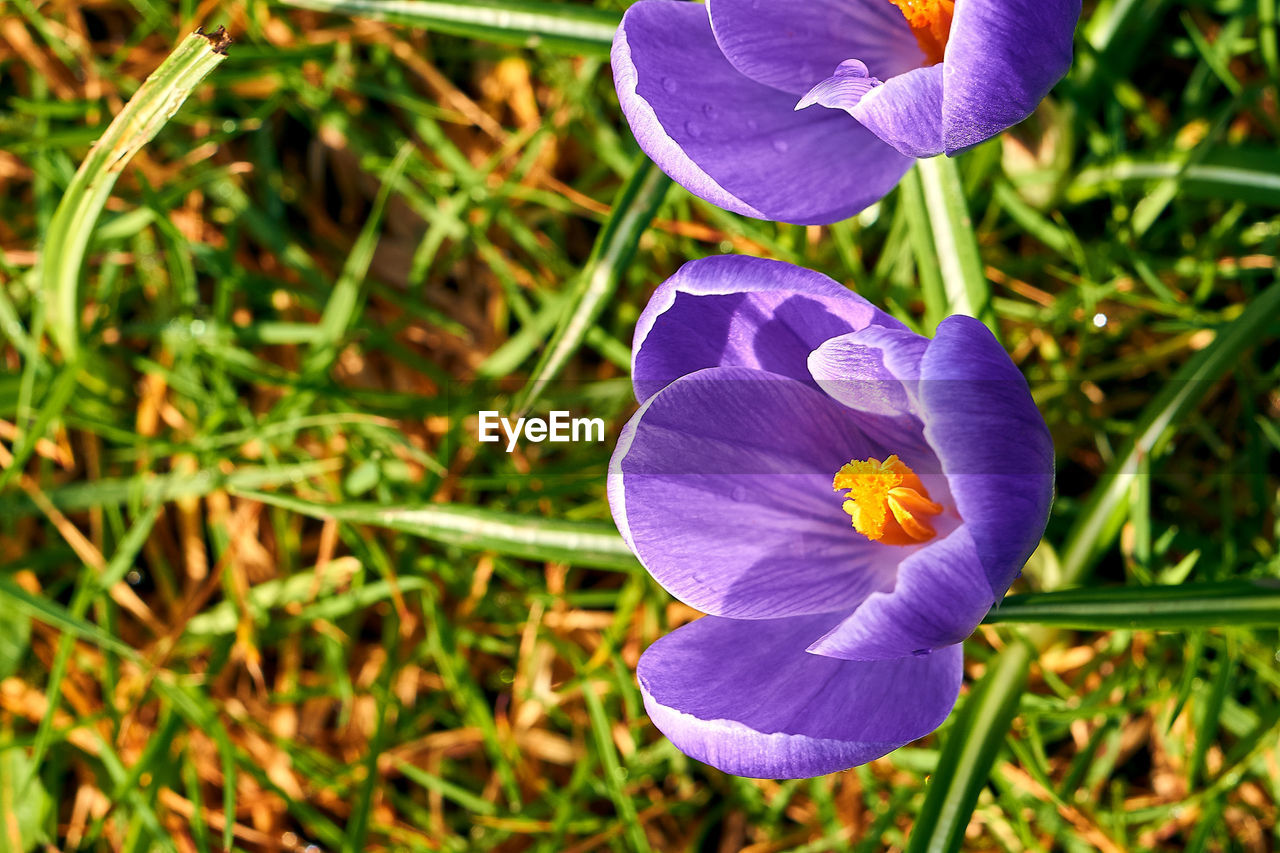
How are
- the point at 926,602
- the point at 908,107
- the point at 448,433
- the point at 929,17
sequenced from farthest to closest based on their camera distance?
1. the point at 448,433
2. the point at 929,17
3. the point at 908,107
4. the point at 926,602

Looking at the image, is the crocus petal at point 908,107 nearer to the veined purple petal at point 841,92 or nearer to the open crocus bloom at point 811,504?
the veined purple petal at point 841,92

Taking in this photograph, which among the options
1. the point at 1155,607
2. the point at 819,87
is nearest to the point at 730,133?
the point at 819,87

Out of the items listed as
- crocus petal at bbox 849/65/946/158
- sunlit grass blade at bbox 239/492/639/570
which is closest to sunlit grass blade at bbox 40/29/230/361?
sunlit grass blade at bbox 239/492/639/570

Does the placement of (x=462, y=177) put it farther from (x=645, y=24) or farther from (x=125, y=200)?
(x=645, y=24)

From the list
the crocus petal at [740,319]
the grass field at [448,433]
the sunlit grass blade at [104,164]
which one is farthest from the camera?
the grass field at [448,433]

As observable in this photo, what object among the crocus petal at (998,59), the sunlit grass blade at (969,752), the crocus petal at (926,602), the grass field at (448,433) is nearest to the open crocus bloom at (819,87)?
the crocus petal at (998,59)

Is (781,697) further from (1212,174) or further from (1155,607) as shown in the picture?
(1212,174)

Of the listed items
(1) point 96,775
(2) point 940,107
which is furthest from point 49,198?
(2) point 940,107
